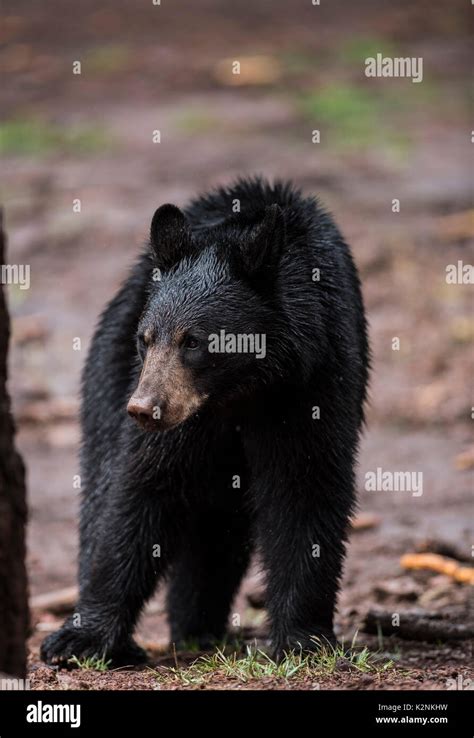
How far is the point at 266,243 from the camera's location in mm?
7438

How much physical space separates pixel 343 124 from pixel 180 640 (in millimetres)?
13156

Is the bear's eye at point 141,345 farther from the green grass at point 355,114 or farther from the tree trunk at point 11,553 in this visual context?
the green grass at point 355,114

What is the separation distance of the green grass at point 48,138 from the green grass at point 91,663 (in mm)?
13281

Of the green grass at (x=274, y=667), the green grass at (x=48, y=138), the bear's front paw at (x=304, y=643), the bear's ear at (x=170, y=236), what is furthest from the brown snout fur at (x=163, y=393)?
the green grass at (x=48, y=138)

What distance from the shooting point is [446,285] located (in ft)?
53.2

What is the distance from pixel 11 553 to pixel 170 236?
2158 millimetres

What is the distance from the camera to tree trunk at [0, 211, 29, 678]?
6.32 metres

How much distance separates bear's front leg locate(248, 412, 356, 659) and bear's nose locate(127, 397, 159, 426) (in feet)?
3.44

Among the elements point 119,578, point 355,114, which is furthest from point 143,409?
point 355,114

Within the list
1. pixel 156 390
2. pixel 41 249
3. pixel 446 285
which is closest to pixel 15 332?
pixel 41 249

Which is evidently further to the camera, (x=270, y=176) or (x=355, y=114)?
(x=355, y=114)

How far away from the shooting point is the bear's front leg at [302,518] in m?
7.75

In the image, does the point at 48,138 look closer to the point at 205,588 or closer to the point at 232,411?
the point at 205,588

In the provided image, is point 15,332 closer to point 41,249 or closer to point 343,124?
point 41,249
